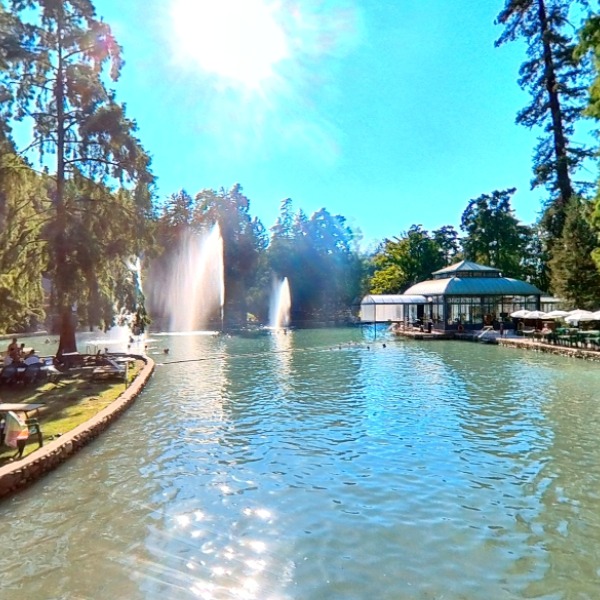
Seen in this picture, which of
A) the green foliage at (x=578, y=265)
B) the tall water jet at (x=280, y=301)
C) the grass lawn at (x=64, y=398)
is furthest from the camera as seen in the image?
the tall water jet at (x=280, y=301)

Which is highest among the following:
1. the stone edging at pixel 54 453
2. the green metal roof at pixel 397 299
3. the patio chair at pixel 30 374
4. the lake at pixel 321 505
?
the green metal roof at pixel 397 299

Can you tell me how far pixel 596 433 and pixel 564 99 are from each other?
100 ft

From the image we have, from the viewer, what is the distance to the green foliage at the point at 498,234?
4953 centimetres

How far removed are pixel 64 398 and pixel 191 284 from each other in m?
42.8

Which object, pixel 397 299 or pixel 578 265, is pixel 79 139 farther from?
pixel 397 299

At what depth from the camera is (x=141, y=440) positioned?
8219mm

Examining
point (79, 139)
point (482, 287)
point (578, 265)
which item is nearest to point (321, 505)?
point (79, 139)

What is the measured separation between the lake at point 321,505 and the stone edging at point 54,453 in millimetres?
188

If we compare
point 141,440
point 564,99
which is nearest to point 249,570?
point 141,440

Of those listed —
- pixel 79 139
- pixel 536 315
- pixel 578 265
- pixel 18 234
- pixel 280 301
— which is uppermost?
pixel 79 139

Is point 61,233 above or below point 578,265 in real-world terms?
below

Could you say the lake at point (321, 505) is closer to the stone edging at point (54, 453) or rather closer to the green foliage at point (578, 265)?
the stone edging at point (54, 453)

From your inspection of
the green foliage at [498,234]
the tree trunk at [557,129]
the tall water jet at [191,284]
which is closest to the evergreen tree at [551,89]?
the tree trunk at [557,129]

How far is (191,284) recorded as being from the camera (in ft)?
173
